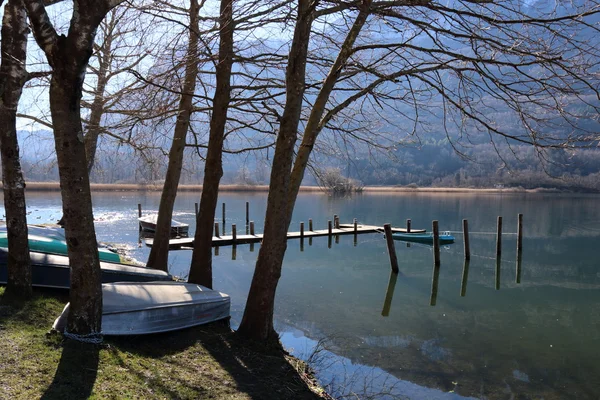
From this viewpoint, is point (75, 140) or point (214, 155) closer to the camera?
point (75, 140)

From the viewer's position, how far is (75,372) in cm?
415

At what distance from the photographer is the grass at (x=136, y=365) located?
12.9 feet

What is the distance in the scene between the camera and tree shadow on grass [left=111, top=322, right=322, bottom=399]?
5086mm

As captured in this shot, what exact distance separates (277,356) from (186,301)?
155 centimetres

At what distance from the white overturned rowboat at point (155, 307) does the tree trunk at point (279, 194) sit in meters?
0.96

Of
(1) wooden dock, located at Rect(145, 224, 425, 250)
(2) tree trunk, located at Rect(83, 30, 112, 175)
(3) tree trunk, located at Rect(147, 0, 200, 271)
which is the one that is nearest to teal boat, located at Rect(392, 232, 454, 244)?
(1) wooden dock, located at Rect(145, 224, 425, 250)

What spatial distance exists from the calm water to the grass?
141cm

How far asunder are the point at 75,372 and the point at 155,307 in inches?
85.6

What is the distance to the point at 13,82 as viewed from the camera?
556 centimetres

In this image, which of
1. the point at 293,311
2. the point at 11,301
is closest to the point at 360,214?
the point at 293,311

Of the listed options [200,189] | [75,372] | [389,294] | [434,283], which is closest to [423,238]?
[434,283]

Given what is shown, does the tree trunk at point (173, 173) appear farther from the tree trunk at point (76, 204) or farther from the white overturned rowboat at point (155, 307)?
the tree trunk at point (76, 204)

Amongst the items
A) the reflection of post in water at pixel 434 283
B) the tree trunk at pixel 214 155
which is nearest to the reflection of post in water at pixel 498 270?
the reflection of post in water at pixel 434 283

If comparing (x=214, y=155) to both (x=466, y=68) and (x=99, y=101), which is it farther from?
(x=466, y=68)
